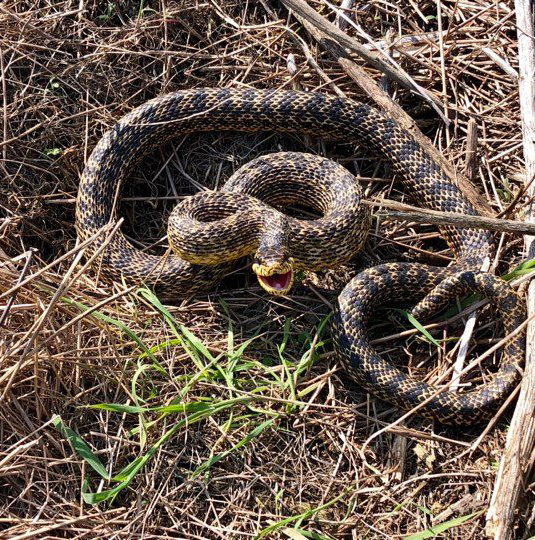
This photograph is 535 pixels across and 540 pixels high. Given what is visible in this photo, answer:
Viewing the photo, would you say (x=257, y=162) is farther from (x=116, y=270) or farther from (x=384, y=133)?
(x=116, y=270)

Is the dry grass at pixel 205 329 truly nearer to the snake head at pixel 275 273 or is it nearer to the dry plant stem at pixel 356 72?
the dry plant stem at pixel 356 72

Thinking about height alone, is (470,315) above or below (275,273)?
below

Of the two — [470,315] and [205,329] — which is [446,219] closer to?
[470,315]

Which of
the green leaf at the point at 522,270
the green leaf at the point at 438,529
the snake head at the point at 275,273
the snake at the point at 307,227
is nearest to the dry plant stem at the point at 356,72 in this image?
the snake at the point at 307,227

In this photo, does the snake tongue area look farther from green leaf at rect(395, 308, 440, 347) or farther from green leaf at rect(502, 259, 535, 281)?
green leaf at rect(502, 259, 535, 281)

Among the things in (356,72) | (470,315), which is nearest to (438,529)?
(470,315)

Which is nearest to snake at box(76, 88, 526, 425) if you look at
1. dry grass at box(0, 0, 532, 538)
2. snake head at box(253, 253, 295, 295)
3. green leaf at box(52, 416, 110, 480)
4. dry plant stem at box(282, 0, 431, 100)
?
snake head at box(253, 253, 295, 295)
